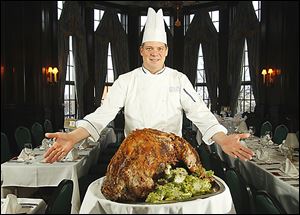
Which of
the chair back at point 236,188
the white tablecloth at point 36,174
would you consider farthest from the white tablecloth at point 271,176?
the white tablecloth at point 36,174

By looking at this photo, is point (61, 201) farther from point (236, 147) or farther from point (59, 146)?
point (236, 147)

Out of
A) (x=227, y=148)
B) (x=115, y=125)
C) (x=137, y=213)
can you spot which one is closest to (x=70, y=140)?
(x=137, y=213)

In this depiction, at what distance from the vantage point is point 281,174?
8.37ft

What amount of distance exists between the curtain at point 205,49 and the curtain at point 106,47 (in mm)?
1581

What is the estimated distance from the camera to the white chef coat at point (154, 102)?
141 cm

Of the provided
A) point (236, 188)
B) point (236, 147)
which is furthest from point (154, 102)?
point (236, 188)

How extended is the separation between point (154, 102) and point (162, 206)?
58 centimetres

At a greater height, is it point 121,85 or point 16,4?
point 16,4

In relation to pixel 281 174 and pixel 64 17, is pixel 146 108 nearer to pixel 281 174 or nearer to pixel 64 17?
pixel 281 174

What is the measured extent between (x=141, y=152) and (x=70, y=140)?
29cm

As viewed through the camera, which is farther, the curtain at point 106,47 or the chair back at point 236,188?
the curtain at point 106,47

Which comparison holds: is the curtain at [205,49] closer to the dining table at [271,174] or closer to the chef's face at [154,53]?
the dining table at [271,174]

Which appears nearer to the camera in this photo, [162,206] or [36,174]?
[162,206]

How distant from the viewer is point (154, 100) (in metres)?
1.44
